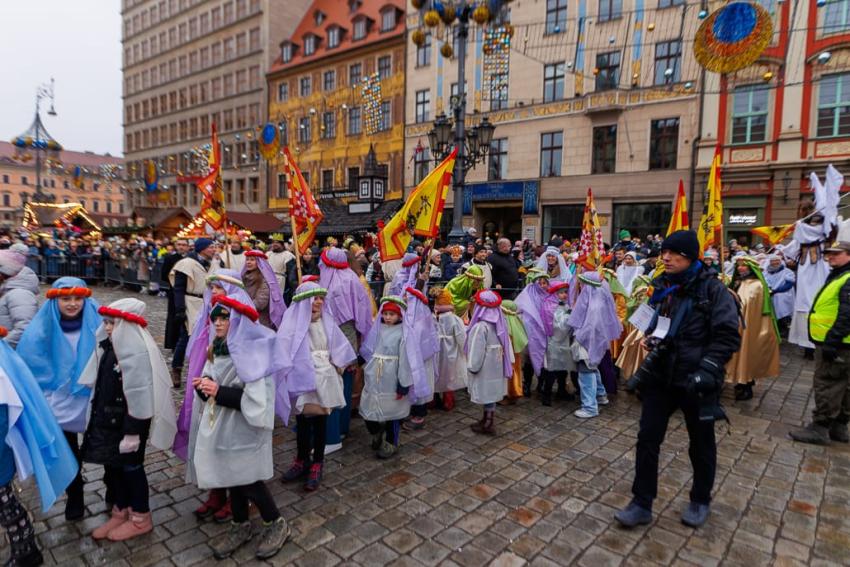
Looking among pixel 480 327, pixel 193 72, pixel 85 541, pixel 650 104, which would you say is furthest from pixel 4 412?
pixel 193 72

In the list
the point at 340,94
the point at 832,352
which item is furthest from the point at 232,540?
the point at 340,94

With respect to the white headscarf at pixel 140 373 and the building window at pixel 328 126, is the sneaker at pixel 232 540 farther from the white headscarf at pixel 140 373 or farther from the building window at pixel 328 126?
the building window at pixel 328 126

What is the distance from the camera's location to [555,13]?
22.9 m

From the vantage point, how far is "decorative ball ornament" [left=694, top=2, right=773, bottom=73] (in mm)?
9531

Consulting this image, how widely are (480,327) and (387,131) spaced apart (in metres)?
26.7

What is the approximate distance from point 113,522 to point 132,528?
164 mm

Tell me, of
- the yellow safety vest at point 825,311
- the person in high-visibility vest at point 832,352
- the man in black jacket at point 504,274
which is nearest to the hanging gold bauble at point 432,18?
the man in black jacket at point 504,274

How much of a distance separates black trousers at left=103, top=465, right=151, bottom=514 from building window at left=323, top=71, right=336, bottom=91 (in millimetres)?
32869

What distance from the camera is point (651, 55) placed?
2080 cm

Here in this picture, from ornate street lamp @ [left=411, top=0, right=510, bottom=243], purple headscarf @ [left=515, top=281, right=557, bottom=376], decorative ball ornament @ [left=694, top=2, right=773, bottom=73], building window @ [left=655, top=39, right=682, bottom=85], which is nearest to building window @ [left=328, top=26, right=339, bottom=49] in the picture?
building window @ [left=655, top=39, right=682, bottom=85]

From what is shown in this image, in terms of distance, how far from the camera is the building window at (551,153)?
2339cm

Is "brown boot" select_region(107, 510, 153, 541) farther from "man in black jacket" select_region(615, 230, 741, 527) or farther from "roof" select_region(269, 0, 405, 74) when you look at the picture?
"roof" select_region(269, 0, 405, 74)

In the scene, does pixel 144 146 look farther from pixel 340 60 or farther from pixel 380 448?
pixel 380 448

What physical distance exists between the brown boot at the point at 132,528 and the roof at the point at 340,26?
98.9 ft
